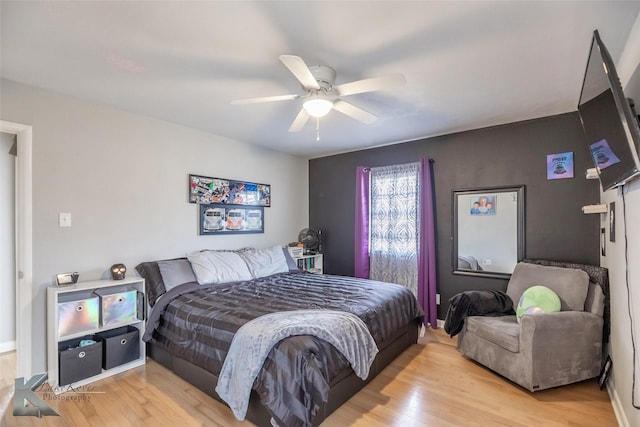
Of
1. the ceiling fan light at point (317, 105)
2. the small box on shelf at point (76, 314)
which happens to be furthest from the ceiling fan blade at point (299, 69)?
the small box on shelf at point (76, 314)

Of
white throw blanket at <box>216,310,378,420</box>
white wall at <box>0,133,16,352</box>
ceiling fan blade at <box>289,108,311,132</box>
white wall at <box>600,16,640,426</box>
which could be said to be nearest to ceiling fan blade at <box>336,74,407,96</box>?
ceiling fan blade at <box>289,108,311,132</box>

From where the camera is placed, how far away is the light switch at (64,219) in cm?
257

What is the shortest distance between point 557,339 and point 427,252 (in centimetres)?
161

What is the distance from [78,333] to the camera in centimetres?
242

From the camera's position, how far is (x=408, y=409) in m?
2.09

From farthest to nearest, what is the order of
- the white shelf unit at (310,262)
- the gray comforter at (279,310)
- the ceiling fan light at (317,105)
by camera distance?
the white shelf unit at (310,262)
the ceiling fan light at (317,105)
the gray comforter at (279,310)

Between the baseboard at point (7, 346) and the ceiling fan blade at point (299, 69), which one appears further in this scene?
the baseboard at point (7, 346)

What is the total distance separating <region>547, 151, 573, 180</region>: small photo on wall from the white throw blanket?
101 inches

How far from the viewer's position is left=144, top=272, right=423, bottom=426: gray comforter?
1689 mm

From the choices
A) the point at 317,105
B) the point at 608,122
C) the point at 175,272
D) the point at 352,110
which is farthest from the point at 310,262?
the point at 608,122

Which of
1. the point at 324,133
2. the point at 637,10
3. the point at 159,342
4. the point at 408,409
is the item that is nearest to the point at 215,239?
the point at 159,342

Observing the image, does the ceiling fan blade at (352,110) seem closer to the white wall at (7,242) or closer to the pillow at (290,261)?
the pillow at (290,261)

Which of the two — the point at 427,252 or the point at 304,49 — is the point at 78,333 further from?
the point at 427,252

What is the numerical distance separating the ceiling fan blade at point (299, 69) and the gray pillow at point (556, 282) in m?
2.71
